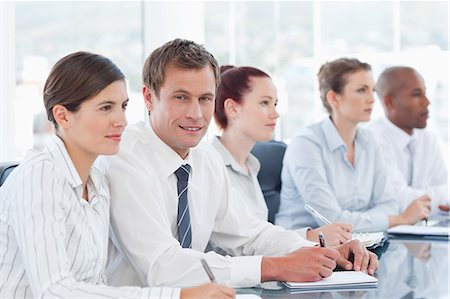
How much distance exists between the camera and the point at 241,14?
596cm

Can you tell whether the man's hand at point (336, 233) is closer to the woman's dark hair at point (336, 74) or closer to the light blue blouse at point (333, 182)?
the light blue blouse at point (333, 182)

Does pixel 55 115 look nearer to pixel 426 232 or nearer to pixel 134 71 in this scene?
pixel 426 232

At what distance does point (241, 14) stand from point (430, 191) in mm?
2505

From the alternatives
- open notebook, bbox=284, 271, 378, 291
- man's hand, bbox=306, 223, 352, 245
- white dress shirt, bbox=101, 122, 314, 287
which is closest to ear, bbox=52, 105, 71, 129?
white dress shirt, bbox=101, 122, 314, 287

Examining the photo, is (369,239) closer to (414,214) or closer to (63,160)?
(414,214)

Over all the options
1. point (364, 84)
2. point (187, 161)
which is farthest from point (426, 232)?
point (187, 161)

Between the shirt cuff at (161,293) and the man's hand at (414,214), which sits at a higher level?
the man's hand at (414,214)

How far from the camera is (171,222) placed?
90.9 inches

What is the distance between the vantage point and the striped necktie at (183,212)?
2285mm

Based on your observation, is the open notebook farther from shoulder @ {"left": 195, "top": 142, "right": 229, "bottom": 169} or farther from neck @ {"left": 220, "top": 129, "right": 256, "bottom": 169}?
neck @ {"left": 220, "top": 129, "right": 256, "bottom": 169}

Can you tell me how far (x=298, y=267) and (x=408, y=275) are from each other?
0.45 meters

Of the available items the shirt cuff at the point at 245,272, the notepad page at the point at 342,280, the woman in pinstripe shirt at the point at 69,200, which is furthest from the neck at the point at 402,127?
the woman in pinstripe shirt at the point at 69,200

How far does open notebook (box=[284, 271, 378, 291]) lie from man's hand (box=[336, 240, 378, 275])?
8 cm

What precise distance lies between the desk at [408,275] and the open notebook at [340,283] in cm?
2
